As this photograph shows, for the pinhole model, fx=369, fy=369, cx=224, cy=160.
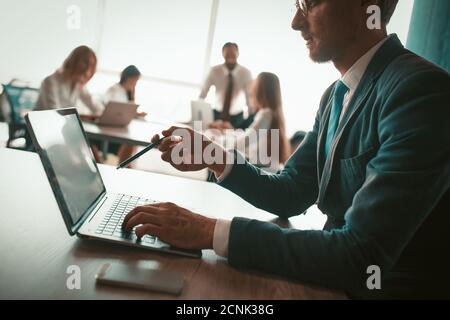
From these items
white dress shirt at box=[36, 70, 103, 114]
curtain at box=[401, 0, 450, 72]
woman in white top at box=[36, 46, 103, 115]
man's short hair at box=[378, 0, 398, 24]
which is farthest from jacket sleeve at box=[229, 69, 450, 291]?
woman in white top at box=[36, 46, 103, 115]

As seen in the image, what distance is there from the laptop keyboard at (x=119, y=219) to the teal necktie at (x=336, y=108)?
526 millimetres

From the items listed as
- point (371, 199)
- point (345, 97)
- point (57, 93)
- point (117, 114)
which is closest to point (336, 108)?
point (345, 97)

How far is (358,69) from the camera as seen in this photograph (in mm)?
985

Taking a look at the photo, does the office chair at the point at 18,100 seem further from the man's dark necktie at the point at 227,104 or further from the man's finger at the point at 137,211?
the man's finger at the point at 137,211

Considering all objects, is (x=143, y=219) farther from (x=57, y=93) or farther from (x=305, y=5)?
(x=57, y=93)

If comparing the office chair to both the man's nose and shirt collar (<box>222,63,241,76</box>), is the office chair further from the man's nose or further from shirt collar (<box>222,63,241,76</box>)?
the man's nose

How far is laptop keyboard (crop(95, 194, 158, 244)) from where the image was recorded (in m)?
0.73

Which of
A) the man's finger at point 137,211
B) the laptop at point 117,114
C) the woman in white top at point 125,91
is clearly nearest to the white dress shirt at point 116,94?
the woman in white top at point 125,91

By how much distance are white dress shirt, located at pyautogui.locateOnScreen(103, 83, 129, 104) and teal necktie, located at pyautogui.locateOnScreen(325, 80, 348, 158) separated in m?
3.34

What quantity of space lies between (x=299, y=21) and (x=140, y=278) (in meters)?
0.86

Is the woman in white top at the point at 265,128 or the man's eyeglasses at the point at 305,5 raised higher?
the man's eyeglasses at the point at 305,5

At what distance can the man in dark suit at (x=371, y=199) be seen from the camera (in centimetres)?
63
